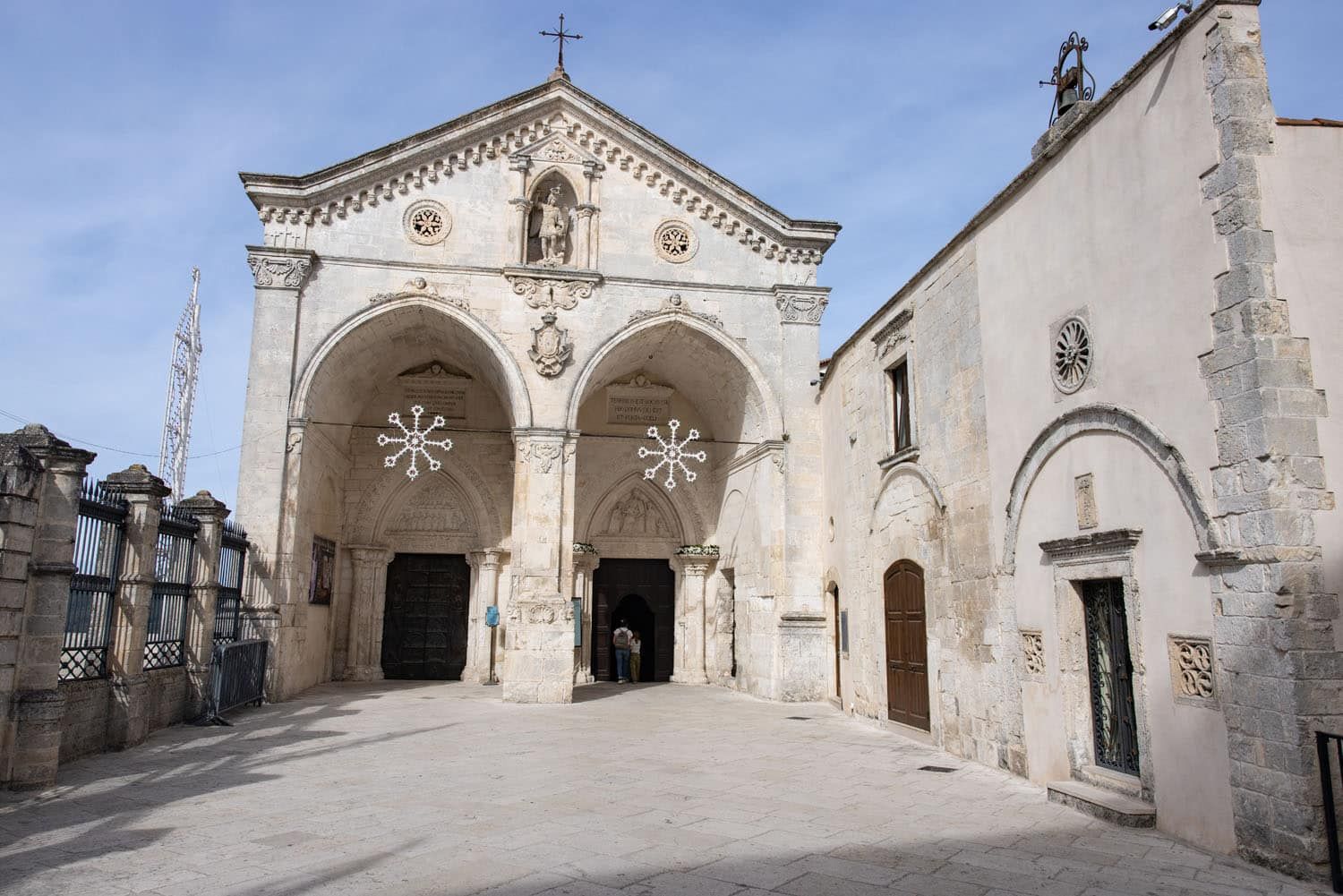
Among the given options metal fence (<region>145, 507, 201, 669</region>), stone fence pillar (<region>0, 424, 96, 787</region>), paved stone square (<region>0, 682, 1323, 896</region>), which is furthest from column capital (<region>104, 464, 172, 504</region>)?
paved stone square (<region>0, 682, 1323, 896</region>)

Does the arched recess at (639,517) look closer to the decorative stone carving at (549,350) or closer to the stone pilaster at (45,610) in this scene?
the decorative stone carving at (549,350)

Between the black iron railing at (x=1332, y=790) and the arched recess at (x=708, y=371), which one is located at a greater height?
the arched recess at (x=708, y=371)

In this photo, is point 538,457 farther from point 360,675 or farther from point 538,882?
point 538,882

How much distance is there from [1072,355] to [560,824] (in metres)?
5.60

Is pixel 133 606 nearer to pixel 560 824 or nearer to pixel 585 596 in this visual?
pixel 560 824

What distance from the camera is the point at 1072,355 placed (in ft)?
24.9

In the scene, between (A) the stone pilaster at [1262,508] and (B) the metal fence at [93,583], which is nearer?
(A) the stone pilaster at [1262,508]

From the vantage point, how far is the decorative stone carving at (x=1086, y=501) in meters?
7.23

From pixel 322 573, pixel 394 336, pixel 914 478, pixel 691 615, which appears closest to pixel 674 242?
pixel 394 336

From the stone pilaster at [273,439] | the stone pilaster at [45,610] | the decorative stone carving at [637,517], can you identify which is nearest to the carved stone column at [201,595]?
the stone pilaster at [273,439]

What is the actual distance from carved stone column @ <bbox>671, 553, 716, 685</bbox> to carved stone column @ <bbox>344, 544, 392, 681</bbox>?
240 inches

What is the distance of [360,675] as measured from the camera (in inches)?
697

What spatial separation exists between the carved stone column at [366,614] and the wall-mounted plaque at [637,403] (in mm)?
5581

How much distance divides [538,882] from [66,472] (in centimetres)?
573
